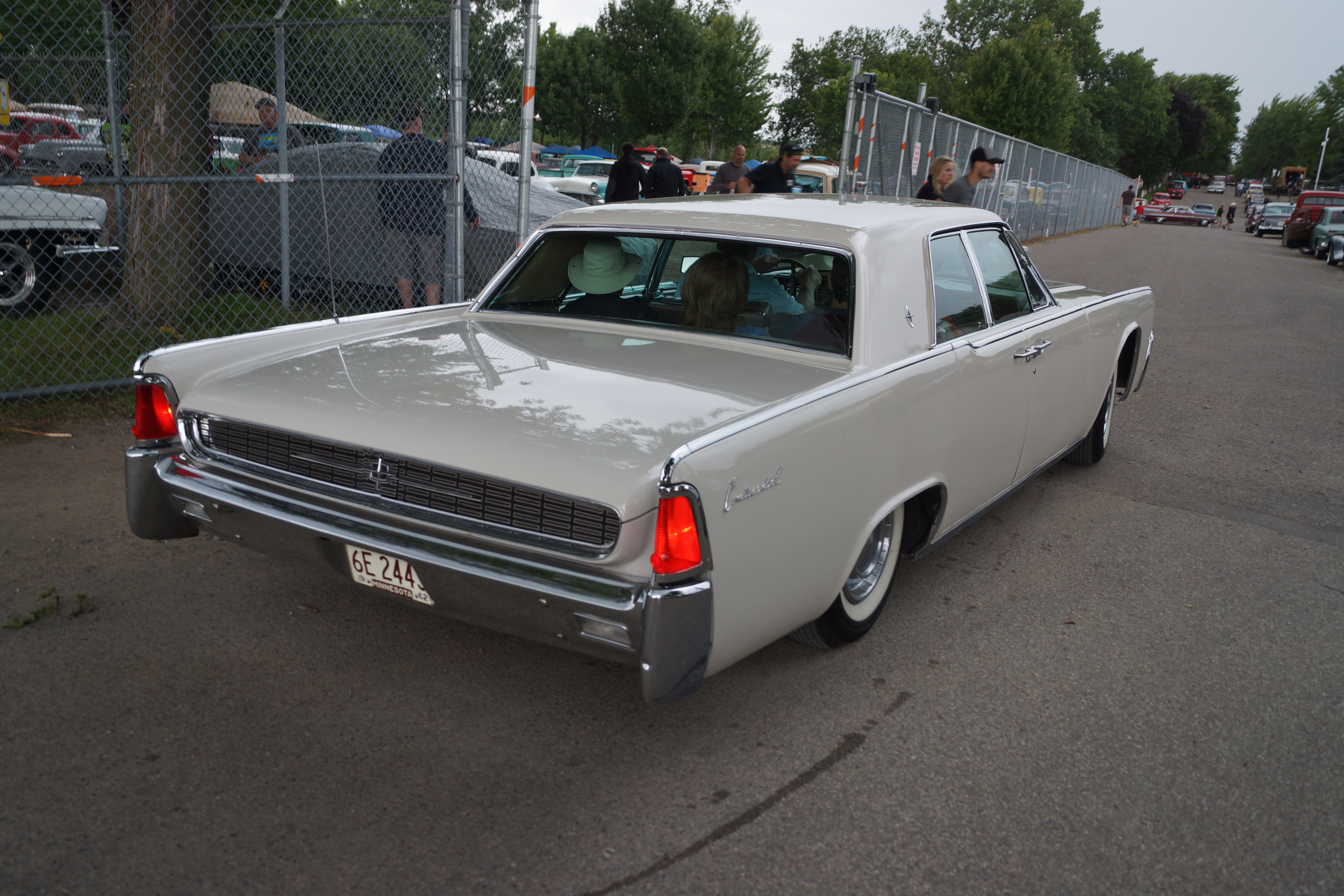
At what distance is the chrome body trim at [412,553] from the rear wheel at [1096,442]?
4.04 m

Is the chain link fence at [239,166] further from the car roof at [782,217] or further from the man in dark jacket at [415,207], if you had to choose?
the car roof at [782,217]

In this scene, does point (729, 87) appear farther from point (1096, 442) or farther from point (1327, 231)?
point (1096, 442)

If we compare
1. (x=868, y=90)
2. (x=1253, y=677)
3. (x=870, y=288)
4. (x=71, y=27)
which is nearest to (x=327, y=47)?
(x=71, y=27)

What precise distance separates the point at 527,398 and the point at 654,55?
47.1m

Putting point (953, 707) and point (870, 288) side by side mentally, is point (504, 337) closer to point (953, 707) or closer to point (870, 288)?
point (870, 288)

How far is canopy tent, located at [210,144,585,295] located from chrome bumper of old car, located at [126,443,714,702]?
534 cm

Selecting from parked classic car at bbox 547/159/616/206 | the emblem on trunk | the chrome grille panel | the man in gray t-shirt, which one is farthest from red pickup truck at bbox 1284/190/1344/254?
the chrome grille panel

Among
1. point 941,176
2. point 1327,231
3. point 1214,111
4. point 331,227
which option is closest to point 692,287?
point 941,176

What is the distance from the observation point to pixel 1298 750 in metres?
2.93

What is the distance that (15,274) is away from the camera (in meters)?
7.84

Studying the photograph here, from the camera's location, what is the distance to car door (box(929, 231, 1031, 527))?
11.8ft

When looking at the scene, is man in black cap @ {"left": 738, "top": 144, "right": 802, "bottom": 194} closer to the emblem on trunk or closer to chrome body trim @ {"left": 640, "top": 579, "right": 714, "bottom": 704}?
the emblem on trunk

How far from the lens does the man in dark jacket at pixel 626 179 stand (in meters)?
10.6

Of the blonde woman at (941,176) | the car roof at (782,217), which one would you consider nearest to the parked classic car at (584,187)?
the blonde woman at (941,176)
